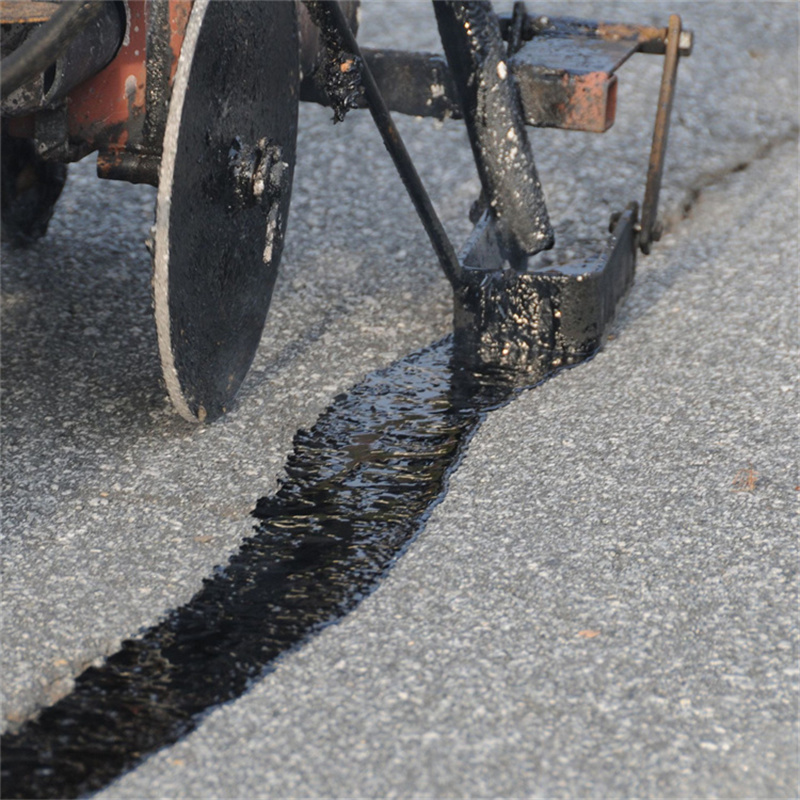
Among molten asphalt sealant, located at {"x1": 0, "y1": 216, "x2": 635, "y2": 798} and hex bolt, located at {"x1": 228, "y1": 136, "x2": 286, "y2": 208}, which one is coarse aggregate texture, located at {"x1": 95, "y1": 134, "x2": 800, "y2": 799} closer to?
molten asphalt sealant, located at {"x1": 0, "y1": 216, "x2": 635, "y2": 798}

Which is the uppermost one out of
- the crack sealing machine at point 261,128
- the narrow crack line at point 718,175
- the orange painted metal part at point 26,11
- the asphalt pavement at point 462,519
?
the orange painted metal part at point 26,11

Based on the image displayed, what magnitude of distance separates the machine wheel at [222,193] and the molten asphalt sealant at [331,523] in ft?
1.17

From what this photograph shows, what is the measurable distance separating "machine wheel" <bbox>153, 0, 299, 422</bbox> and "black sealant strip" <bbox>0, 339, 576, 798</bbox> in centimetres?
36

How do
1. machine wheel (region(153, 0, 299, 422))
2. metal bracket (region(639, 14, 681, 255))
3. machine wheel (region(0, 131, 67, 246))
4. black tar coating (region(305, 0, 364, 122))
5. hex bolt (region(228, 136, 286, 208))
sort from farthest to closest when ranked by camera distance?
machine wheel (region(0, 131, 67, 246)) < metal bracket (region(639, 14, 681, 255)) < black tar coating (region(305, 0, 364, 122)) < hex bolt (region(228, 136, 286, 208)) < machine wheel (region(153, 0, 299, 422))

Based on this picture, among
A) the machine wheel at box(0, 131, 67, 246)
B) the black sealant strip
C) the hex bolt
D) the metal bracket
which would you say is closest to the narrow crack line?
the metal bracket

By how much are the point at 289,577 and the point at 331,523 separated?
24cm

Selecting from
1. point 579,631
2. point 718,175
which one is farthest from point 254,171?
point 718,175

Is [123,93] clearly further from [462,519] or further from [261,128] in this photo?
[462,519]

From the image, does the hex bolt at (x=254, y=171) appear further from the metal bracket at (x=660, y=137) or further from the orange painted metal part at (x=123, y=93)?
the metal bracket at (x=660, y=137)

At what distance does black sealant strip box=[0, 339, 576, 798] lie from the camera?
2076 millimetres

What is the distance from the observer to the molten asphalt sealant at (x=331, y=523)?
2100 millimetres

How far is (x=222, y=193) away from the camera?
2.75 m

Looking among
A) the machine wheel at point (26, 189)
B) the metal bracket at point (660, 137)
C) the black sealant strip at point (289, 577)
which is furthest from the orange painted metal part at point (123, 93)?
the metal bracket at point (660, 137)

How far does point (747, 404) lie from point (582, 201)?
67.4 inches
